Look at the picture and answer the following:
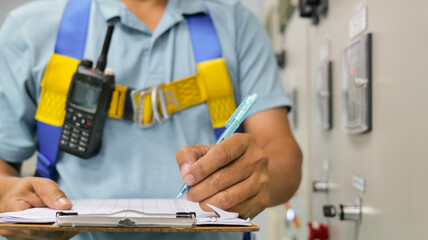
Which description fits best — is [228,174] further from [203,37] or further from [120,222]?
[203,37]

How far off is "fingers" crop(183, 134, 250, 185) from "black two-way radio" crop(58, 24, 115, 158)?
234 millimetres

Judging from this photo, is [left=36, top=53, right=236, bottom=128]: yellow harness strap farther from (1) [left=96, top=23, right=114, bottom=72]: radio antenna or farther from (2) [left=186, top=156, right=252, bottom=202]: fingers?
(2) [left=186, top=156, right=252, bottom=202]: fingers

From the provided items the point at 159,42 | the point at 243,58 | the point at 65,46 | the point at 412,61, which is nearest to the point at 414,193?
the point at 412,61

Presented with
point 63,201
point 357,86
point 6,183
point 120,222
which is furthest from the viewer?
point 357,86

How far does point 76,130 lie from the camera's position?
29.0 inches

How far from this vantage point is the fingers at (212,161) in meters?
0.57

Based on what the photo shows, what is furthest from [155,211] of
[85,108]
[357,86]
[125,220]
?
[357,86]

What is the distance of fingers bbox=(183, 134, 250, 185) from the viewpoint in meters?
0.57

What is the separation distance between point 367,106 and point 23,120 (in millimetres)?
664

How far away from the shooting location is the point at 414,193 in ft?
2.37

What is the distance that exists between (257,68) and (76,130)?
1.14 ft

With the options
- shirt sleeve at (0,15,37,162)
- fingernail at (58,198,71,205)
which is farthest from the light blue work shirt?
fingernail at (58,198,71,205)

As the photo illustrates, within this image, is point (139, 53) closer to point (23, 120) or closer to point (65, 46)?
point (65, 46)

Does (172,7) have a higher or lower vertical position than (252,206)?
higher
